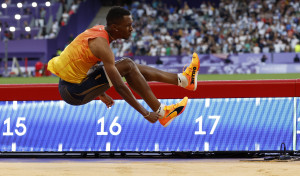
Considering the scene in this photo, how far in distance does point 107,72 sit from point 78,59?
0.43 metres

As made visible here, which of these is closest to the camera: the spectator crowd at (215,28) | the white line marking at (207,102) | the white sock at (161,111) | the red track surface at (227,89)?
the white sock at (161,111)

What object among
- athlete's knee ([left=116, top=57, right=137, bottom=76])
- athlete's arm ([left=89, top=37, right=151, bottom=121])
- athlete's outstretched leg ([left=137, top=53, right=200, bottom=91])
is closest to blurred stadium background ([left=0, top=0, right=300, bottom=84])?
athlete's outstretched leg ([left=137, top=53, right=200, bottom=91])

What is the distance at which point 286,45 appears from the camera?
22766 mm

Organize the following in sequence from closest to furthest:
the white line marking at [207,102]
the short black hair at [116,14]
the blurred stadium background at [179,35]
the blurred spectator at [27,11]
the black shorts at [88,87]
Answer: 1. the short black hair at [116,14]
2. the black shorts at [88,87]
3. the white line marking at [207,102]
4. the blurred stadium background at [179,35]
5. the blurred spectator at [27,11]

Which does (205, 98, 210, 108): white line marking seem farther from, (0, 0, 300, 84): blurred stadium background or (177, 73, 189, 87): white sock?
(0, 0, 300, 84): blurred stadium background

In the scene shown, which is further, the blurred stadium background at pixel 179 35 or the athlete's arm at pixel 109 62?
the blurred stadium background at pixel 179 35

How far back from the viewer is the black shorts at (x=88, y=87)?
505 cm

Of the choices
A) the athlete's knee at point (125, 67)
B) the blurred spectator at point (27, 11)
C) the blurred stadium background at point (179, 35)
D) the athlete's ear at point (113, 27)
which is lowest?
the blurred stadium background at point (179, 35)

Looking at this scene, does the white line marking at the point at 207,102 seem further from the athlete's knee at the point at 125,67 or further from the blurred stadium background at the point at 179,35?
the blurred stadium background at the point at 179,35

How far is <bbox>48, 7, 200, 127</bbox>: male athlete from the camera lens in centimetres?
472

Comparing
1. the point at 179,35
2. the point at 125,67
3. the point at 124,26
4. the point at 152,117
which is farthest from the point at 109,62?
the point at 179,35

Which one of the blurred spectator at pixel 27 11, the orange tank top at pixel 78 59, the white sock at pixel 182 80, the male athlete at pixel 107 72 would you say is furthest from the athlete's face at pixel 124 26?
the blurred spectator at pixel 27 11
